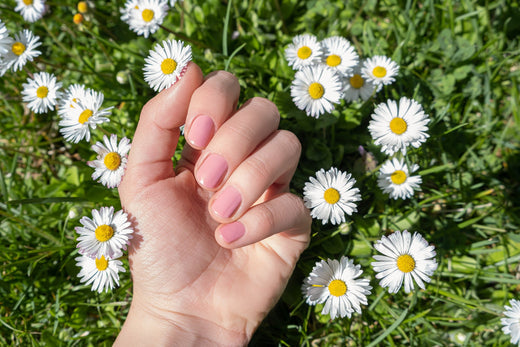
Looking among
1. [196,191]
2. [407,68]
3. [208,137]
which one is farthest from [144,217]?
[407,68]

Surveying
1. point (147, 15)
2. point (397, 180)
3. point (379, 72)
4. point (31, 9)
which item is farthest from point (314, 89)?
point (31, 9)

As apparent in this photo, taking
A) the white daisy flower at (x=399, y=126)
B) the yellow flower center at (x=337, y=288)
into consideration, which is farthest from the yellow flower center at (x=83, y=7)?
the yellow flower center at (x=337, y=288)

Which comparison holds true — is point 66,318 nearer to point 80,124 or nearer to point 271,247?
→ point 80,124

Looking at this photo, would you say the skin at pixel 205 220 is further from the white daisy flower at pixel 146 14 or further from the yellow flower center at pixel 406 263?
the white daisy flower at pixel 146 14

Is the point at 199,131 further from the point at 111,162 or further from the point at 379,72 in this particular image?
the point at 379,72

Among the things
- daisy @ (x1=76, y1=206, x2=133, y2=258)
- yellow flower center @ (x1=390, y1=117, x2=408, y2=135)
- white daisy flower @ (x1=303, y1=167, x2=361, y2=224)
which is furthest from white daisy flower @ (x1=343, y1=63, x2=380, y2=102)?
daisy @ (x1=76, y1=206, x2=133, y2=258)
